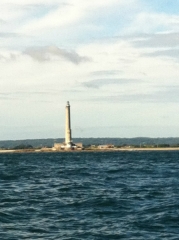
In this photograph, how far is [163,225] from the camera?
26.6 metres

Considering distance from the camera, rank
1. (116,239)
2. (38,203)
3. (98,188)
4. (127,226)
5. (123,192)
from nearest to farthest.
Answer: (116,239) < (127,226) < (38,203) < (123,192) < (98,188)

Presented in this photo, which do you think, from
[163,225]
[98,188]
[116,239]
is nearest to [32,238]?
[116,239]

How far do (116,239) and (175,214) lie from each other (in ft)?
21.5

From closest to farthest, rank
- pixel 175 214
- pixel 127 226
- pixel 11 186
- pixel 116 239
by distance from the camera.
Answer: pixel 116 239 → pixel 127 226 → pixel 175 214 → pixel 11 186

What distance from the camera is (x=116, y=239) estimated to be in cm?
2373

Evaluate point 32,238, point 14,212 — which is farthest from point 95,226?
point 14,212

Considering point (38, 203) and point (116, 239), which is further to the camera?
point (38, 203)

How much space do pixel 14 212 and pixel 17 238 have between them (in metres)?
7.12

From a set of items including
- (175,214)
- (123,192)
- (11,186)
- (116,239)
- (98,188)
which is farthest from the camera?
(11,186)

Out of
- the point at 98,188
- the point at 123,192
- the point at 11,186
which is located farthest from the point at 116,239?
the point at 11,186

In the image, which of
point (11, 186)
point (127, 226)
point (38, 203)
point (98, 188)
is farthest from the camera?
point (11, 186)

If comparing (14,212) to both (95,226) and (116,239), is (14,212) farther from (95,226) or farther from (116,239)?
(116,239)

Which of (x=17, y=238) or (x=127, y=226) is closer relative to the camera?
(x=17, y=238)

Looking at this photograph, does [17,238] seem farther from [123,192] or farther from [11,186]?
[11,186]
